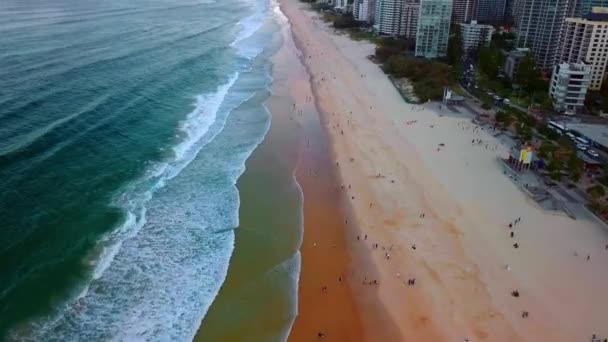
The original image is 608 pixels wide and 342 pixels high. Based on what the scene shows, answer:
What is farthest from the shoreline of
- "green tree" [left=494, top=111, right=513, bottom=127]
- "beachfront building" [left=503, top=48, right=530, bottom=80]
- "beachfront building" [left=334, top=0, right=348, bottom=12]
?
"beachfront building" [left=334, top=0, right=348, bottom=12]

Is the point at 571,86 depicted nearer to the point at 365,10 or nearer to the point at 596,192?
the point at 596,192

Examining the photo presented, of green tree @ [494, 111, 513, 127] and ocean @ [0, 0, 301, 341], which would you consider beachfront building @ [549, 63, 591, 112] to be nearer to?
green tree @ [494, 111, 513, 127]

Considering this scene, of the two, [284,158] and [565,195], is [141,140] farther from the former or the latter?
[565,195]

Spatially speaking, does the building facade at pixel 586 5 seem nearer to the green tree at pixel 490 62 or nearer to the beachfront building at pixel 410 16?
the green tree at pixel 490 62

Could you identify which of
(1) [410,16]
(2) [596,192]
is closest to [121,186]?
(2) [596,192]

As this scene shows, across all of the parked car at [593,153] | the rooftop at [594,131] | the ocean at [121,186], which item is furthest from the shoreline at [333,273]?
the rooftop at [594,131]

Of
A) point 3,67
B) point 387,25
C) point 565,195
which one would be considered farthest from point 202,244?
point 387,25

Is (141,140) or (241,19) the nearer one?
(141,140)

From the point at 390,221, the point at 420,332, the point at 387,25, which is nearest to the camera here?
the point at 420,332
